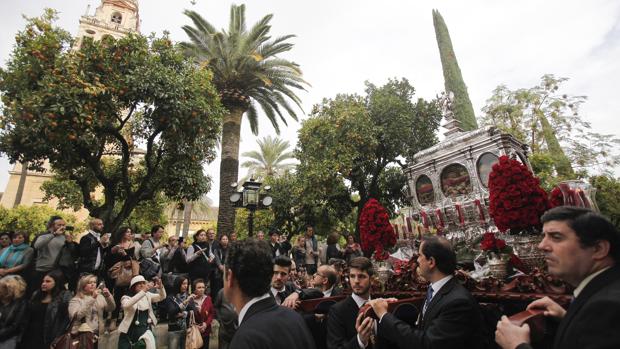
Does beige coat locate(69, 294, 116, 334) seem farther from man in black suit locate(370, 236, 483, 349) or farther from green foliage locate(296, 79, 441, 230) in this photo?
green foliage locate(296, 79, 441, 230)

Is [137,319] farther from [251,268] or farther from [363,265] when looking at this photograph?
[251,268]

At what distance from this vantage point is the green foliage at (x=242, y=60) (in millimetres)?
15000

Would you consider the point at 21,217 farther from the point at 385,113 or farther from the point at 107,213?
the point at 385,113

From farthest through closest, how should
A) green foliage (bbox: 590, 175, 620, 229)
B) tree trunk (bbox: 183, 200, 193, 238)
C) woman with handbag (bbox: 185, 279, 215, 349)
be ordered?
tree trunk (bbox: 183, 200, 193, 238) < green foliage (bbox: 590, 175, 620, 229) < woman with handbag (bbox: 185, 279, 215, 349)

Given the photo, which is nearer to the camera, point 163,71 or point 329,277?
point 329,277

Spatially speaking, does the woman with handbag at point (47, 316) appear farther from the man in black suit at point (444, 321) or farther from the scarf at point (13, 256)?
the man in black suit at point (444, 321)

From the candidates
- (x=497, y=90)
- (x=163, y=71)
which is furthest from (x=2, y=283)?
(x=497, y=90)

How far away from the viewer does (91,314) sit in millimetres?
4965

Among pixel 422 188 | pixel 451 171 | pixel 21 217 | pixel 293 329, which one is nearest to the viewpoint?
pixel 293 329

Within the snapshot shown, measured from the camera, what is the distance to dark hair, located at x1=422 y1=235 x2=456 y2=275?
106 inches

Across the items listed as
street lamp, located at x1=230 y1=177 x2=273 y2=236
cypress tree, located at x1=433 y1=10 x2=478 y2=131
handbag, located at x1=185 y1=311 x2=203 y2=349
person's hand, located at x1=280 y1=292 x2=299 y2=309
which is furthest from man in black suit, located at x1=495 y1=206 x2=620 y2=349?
cypress tree, located at x1=433 y1=10 x2=478 y2=131

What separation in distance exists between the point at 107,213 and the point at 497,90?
946 inches

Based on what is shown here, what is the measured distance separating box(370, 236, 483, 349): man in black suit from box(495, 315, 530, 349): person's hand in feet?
1.41

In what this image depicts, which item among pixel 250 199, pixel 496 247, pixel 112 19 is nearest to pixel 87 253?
pixel 250 199
